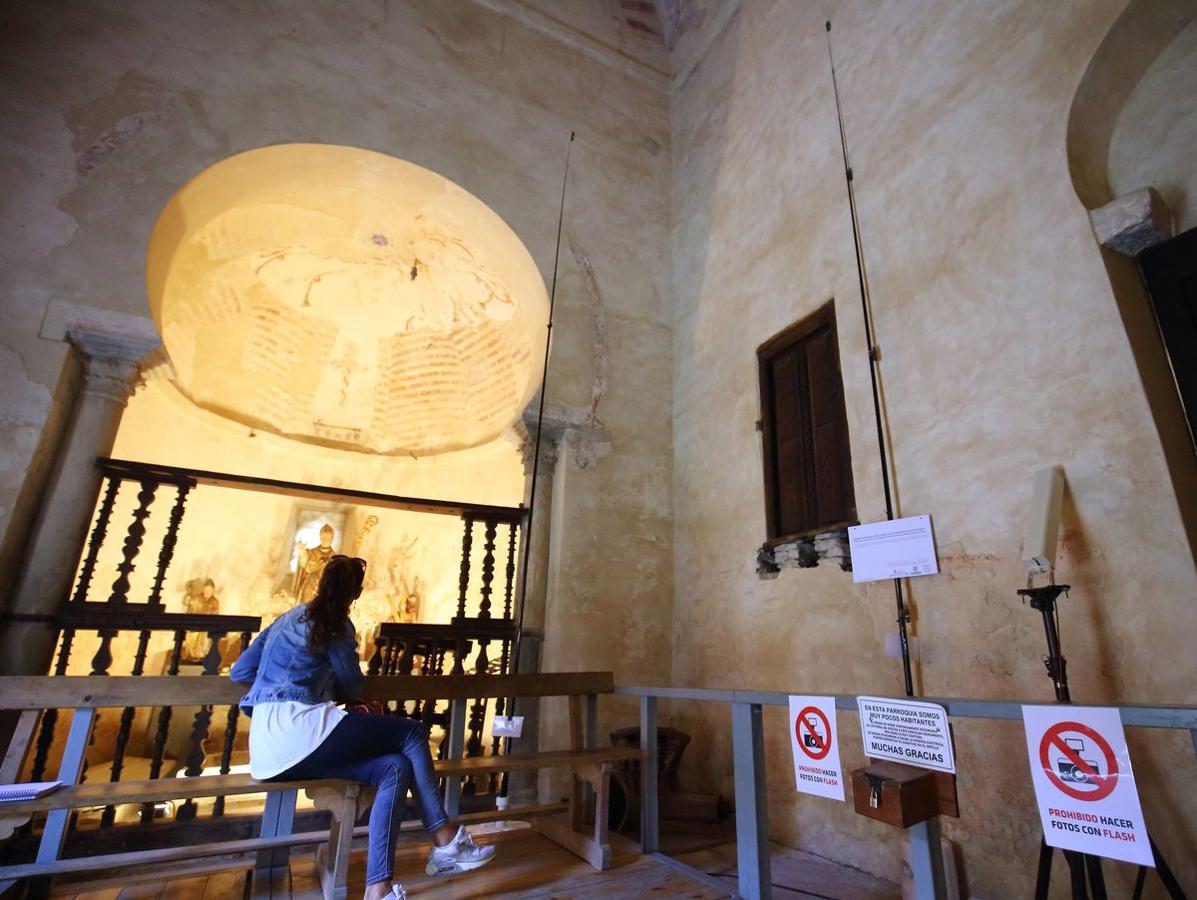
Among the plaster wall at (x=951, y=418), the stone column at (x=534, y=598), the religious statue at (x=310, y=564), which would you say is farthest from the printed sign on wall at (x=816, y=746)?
the religious statue at (x=310, y=564)

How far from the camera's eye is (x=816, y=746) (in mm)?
2369

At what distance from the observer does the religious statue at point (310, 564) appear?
31.2 feet

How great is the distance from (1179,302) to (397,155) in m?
6.02

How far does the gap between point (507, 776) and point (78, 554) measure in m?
3.35

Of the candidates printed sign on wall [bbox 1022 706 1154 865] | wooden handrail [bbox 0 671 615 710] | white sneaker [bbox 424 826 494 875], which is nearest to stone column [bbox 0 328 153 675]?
wooden handrail [bbox 0 671 615 710]

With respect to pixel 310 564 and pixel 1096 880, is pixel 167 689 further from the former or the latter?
pixel 310 564

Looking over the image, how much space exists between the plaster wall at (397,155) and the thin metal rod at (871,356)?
2436 mm

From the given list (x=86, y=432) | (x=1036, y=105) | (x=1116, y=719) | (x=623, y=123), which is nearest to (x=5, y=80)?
(x=86, y=432)

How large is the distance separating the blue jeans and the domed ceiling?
3.44m

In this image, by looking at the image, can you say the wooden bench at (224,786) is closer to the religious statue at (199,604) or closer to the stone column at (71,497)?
the stone column at (71,497)

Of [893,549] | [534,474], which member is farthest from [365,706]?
[893,549]

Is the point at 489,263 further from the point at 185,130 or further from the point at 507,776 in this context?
the point at 507,776

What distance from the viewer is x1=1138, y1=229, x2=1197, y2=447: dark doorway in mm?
2971

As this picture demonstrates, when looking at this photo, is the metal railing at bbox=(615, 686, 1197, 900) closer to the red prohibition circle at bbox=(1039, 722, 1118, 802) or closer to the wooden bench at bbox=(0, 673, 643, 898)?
the red prohibition circle at bbox=(1039, 722, 1118, 802)
